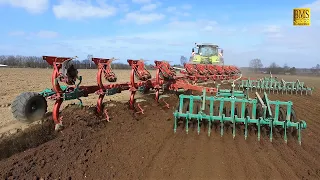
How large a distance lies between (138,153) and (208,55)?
17.3 metres

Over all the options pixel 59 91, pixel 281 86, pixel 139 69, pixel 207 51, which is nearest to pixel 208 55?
pixel 207 51

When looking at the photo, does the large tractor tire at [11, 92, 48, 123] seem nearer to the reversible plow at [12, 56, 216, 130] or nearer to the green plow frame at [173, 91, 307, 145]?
the reversible plow at [12, 56, 216, 130]

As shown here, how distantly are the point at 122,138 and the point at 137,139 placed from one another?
288 millimetres

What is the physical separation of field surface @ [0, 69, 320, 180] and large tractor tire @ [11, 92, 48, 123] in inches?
12.8

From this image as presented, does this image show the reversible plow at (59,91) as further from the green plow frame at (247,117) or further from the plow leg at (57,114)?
the green plow frame at (247,117)

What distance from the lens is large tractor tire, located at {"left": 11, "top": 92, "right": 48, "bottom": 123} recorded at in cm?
546

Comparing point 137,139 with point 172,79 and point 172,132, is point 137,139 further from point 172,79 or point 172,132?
point 172,79

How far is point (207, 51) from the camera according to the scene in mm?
21891

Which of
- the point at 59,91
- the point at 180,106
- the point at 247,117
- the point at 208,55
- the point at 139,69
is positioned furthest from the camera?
the point at 208,55

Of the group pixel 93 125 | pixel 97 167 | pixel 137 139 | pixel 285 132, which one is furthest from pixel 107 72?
pixel 285 132

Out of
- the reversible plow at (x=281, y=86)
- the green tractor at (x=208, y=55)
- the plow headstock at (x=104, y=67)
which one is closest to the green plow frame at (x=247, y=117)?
the plow headstock at (x=104, y=67)

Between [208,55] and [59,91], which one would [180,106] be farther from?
[208,55]

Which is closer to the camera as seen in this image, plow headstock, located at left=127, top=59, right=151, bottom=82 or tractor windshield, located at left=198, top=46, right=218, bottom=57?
plow headstock, located at left=127, top=59, right=151, bottom=82

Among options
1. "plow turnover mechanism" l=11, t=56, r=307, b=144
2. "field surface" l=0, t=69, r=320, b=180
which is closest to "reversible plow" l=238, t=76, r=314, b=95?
"plow turnover mechanism" l=11, t=56, r=307, b=144
